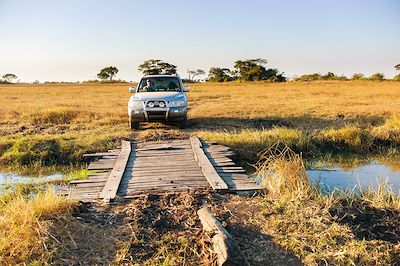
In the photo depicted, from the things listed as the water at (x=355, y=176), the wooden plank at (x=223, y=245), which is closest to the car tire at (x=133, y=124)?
the water at (x=355, y=176)

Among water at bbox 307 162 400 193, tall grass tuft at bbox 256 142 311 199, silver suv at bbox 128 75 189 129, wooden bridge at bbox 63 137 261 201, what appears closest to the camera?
tall grass tuft at bbox 256 142 311 199

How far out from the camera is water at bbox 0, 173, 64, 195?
7820mm

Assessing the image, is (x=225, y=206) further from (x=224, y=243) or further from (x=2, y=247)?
(x=2, y=247)

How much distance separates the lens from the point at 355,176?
8.92 meters

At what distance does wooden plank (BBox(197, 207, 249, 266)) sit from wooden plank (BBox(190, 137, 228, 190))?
58.6 inches

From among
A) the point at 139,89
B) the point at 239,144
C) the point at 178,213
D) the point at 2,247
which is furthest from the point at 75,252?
the point at 139,89

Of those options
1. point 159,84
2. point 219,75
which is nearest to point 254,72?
point 219,75

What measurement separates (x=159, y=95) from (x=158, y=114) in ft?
1.91

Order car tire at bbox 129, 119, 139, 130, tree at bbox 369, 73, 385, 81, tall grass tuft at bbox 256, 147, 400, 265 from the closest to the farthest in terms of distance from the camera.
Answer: tall grass tuft at bbox 256, 147, 400, 265 → car tire at bbox 129, 119, 139, 130 → tree at bbox 369, 73, 385, 81

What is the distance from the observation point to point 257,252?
14.5ft

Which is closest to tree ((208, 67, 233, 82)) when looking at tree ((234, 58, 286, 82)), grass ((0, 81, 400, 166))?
tree ((234, 58, 286, 82))

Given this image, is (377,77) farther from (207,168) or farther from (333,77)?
(207,168)

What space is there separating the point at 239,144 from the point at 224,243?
6.26 metres

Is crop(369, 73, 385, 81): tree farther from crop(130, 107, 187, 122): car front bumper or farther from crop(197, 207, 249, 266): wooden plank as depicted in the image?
crop(197, 207, 249, 266): wooden plank
